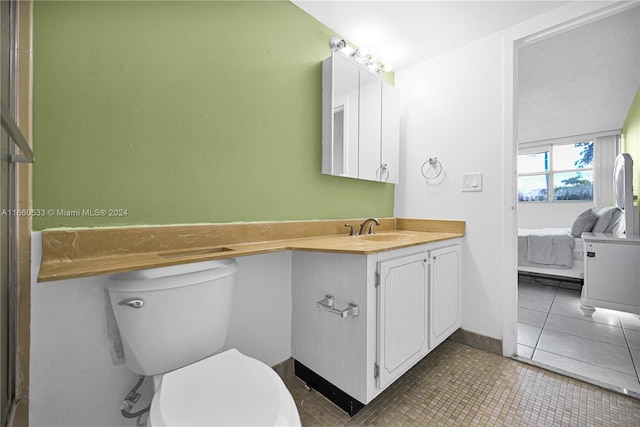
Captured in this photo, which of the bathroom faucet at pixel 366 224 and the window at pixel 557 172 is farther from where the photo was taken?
the window at pixel 557 172

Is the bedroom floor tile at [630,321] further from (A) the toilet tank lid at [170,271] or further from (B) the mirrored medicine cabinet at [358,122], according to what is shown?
(A) the toilet tank lid at [170,271]

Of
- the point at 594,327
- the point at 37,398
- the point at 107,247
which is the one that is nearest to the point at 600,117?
the point at 594,327

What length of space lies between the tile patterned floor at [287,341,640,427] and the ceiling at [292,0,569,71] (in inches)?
86.0

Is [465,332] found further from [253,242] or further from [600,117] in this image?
[600,117]

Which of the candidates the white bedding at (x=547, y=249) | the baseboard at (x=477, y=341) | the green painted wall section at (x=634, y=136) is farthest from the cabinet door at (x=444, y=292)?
the green painted wall section at (x=634, y=136)

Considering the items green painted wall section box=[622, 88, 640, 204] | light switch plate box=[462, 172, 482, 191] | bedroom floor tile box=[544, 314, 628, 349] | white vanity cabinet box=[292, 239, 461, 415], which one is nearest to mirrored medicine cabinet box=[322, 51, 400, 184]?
light switch plate box=[462, 172, 482, 191]

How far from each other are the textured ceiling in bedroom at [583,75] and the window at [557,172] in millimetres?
652

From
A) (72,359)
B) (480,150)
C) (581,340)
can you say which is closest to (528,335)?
(581,340)

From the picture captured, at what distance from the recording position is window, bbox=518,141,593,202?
494 centimetres

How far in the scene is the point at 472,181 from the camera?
197cm

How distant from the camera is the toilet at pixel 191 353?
0.73 meters

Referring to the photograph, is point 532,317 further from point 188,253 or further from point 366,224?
point 188,253

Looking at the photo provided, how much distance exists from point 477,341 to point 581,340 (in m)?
0.80

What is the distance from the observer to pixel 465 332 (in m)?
1.99
